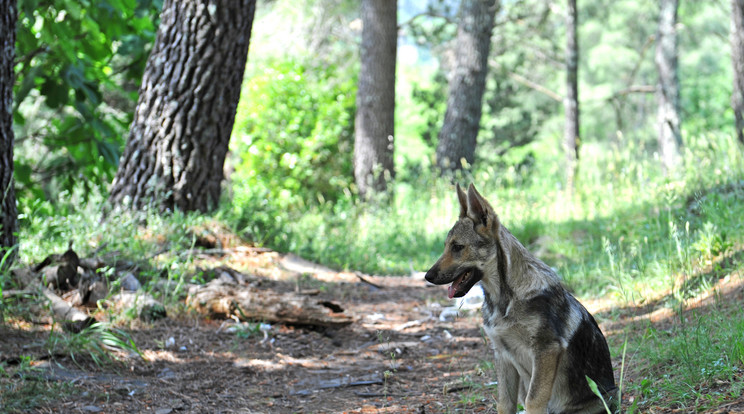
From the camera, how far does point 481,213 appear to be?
3.54 meters

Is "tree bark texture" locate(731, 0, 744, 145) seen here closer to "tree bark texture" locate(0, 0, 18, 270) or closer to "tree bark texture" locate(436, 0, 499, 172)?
"tree bark texture" locate(436, 0, 499, 172)

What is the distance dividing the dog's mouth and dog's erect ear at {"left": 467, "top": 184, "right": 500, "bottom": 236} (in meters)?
0.23

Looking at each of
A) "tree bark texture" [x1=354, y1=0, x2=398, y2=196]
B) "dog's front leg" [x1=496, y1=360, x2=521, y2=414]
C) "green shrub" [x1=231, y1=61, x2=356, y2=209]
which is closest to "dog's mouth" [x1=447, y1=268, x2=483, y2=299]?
"dog's front leg" [x1=496, y1=360, x2=521, y2=414]

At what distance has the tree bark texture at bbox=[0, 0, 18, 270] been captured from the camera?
5.10m

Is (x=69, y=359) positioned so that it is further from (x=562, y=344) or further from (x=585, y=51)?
(x=585, y=51)

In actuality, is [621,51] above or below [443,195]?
above

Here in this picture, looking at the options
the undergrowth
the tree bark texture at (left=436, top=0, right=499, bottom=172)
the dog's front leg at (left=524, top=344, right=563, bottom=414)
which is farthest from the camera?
the tree bark texture at (left=436, top=0, right=499, bottom=172)

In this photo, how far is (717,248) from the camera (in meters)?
5.70

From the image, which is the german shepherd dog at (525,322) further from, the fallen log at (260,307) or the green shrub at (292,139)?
the green shrub at (292,139)

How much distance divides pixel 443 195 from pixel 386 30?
12.9 ft

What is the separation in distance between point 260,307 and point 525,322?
9.25 ft

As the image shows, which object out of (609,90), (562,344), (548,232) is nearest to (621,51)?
(609,90)

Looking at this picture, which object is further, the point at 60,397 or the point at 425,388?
the point at 425,388

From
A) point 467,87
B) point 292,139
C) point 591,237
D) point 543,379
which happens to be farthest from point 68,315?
point 467,87
